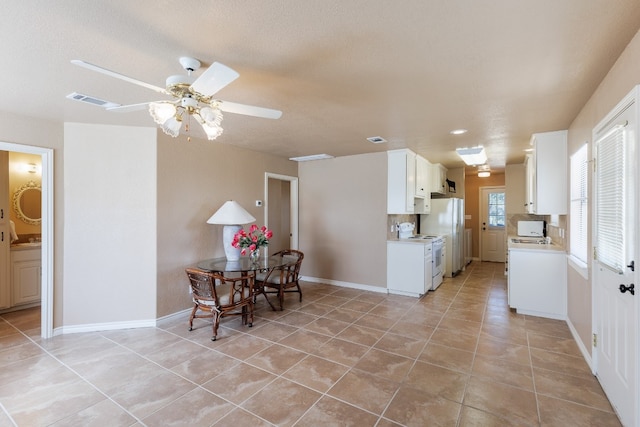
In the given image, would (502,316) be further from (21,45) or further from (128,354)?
(21,45)

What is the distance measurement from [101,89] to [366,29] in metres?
2.15

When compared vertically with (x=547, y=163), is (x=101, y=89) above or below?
above

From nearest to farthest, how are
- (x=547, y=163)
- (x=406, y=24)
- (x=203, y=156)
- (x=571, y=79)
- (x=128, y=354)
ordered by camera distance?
(x=406, y=24) < (x=571, y=79) < (x=128, y=354) < (x=547, y=163) < (x=203, y=156)

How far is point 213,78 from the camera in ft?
5.51

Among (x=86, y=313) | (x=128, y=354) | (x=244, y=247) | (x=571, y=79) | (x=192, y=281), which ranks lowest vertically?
(x=128, y=354)

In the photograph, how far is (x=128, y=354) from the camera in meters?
2.89

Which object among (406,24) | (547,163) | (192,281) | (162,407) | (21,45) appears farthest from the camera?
(547,163)

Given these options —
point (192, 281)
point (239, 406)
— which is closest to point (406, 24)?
point (239, 406)

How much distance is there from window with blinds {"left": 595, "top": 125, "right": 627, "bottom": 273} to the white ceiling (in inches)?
20.4

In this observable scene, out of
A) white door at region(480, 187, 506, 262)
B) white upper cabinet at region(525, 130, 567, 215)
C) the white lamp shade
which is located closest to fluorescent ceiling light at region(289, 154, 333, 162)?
the white lamp shade

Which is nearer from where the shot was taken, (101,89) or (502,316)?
(101,89)

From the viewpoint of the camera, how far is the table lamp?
3855 millimetres

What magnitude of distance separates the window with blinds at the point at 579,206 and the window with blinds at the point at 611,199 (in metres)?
0.53

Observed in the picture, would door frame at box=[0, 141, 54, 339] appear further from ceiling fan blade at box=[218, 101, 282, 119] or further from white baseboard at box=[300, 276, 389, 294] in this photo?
white baseboard at box=[300, 276, 389, 294]
